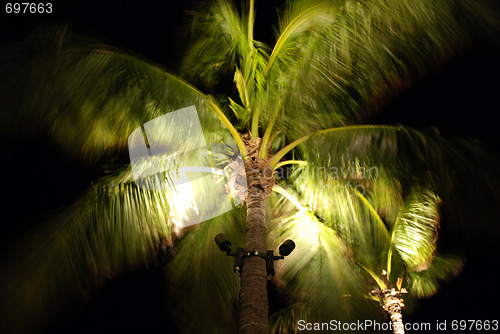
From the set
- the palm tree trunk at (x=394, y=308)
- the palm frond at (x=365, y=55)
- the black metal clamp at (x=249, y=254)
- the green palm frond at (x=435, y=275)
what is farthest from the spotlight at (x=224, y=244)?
the green palm frond at (x=435, y=275)

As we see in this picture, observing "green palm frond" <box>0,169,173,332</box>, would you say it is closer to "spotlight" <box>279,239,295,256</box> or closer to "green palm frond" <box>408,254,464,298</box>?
"spotlight" <box>279,239,295,256</box>

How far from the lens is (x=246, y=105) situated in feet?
25.0

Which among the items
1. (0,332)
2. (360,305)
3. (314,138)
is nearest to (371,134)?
(314,138)

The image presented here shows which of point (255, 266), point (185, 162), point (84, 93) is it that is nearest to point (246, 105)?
point (185, 162)

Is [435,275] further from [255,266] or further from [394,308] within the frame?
[255,266]

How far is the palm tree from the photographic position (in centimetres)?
566

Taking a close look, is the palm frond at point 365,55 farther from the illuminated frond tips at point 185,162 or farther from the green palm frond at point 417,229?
the green palm frond at point 417,229

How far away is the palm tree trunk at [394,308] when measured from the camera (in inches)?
379

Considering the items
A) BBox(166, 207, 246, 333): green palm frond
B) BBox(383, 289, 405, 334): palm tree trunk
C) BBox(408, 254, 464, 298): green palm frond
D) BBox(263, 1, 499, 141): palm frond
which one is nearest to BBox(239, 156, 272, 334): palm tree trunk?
BBox(263, 1, 499, 141): palm frond

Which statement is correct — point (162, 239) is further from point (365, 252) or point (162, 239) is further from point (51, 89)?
point (365, 252)

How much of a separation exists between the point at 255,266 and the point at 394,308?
6.09 m

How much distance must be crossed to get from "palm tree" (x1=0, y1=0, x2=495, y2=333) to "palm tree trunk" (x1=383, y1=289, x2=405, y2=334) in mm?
3416

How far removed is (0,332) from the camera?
548cm

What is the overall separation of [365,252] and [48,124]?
7.11 meters
